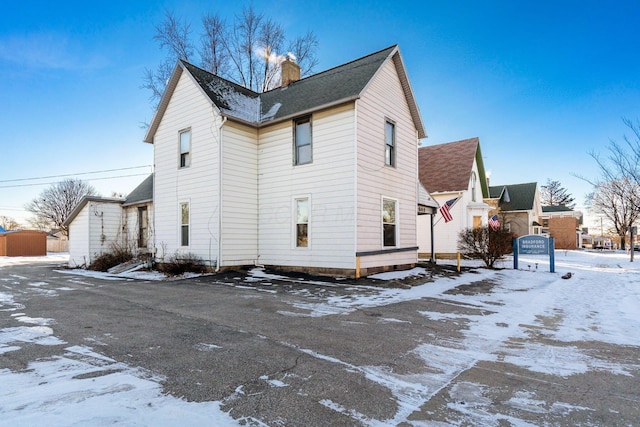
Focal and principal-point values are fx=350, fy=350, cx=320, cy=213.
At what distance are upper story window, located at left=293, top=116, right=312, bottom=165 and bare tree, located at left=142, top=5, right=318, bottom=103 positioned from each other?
11.9 m

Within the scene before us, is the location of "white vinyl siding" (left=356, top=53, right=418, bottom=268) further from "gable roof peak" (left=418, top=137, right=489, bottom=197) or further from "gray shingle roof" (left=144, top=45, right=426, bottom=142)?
"gable roof peak" (left=418, top=137, right=489, bottom=197)

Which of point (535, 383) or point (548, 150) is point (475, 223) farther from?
point (535, 383)

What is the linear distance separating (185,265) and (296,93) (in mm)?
7654

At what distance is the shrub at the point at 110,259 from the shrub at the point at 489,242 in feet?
→ 49.8

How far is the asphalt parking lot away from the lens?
276 cm

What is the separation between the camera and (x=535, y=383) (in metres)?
3.34

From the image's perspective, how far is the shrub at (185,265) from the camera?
40.7ft

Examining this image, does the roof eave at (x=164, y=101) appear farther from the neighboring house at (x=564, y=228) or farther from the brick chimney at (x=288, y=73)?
the neighboring house at (x=564, y=228)

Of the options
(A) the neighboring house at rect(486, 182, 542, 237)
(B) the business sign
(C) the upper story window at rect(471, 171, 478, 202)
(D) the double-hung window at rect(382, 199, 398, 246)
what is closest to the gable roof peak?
(C) the upper story window at rect(471, 171, 478, 202)

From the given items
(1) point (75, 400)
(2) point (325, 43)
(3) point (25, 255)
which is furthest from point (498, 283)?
(3) point (25, 255)

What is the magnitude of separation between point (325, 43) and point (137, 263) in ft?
58.5

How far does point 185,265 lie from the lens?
41.2 ft

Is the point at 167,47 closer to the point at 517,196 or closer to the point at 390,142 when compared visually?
the point at 390,142

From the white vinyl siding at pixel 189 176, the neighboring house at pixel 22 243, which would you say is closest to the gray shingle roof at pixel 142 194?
the white vinyl siding at pixel 189 176
